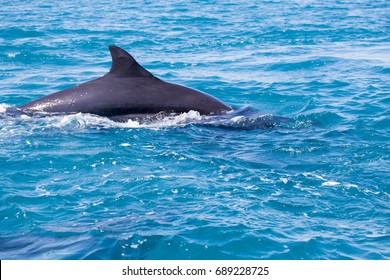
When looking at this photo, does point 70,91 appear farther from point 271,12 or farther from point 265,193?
point 271,12

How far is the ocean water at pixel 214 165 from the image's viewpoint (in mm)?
11258

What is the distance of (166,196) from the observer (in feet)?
42.8

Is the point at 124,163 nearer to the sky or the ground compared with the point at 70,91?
nearer to the ground

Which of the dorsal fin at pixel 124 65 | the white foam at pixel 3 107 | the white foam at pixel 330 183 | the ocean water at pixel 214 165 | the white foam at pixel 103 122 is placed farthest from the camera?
the white foam at pixel 3 107

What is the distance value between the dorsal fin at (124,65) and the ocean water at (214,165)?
5.06 ft

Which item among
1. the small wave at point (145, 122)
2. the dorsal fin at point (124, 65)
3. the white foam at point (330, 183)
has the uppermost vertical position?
the dorsal fin at point (124, 65)

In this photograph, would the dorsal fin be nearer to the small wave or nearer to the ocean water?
the small wave

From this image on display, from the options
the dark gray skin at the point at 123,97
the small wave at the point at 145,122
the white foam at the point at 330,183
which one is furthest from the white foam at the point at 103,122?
the white foam at the point at 330,183

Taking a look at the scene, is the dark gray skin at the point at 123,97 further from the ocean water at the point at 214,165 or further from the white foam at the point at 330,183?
the white foam at the point at 330,183

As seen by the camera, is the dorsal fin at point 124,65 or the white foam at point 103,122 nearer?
the white foam at point 103,122

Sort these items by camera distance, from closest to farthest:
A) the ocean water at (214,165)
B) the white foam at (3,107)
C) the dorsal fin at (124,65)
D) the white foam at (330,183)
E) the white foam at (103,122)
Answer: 1. the ocean water at (214,165)
2. the white foam at (330,183)
3. the white foam at (103,122)
4. the dorsal fin at (124,65)
5. the white foam at (3,107)

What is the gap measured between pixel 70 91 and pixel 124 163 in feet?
14.4

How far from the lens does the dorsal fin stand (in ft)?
58.8

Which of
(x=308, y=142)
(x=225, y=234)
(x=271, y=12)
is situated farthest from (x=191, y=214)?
(x=271, y=12)
